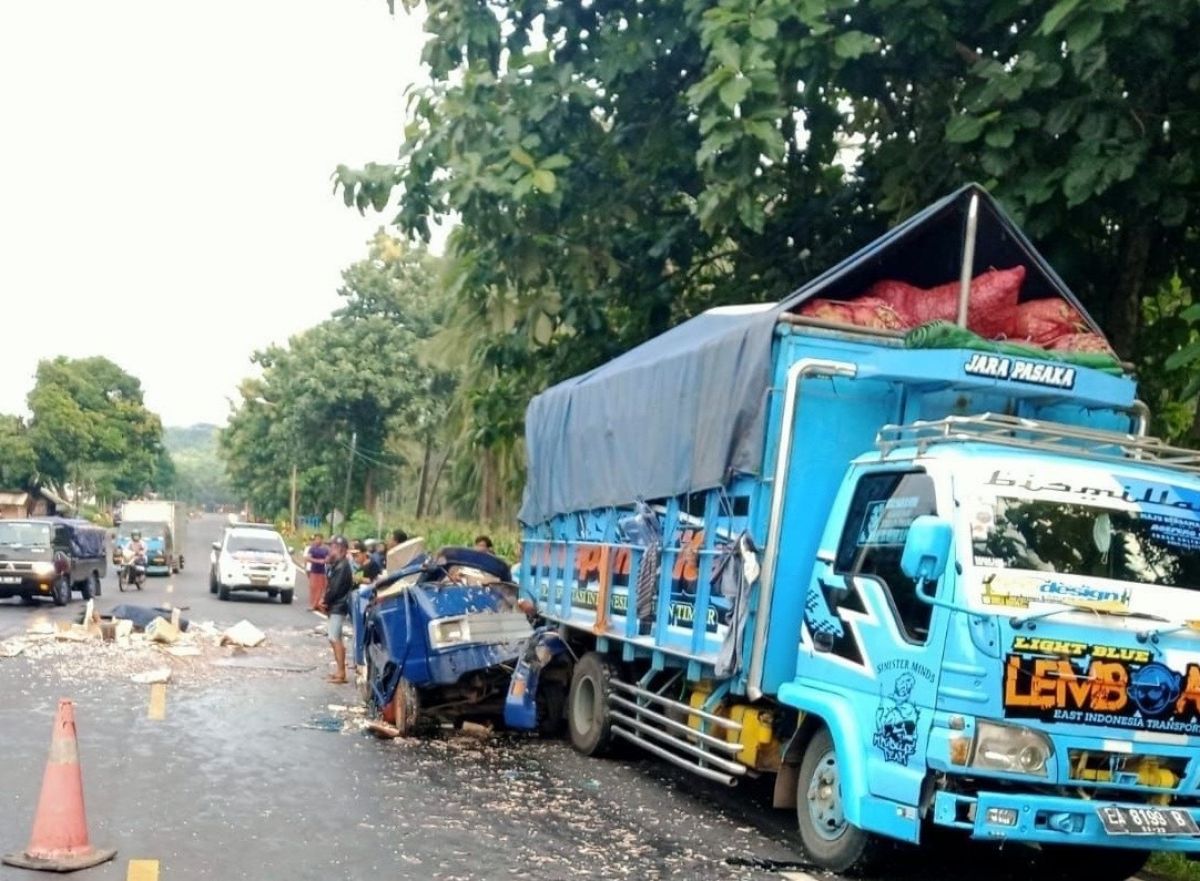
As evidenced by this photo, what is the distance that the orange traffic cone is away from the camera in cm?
733

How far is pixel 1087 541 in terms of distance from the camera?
23.9 feet

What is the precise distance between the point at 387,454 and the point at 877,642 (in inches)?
2087

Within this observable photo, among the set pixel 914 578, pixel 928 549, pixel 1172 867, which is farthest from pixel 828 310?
pixel 1172 867

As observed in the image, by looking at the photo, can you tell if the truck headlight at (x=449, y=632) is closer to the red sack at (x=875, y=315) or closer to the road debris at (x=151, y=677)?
the road debris at (x=151, y=677)

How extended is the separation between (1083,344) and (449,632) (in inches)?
237

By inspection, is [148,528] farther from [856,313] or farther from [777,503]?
[777,503]

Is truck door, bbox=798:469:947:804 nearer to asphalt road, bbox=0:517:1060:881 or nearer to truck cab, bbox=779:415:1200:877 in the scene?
truck cab, bbox=779:415:1200:877

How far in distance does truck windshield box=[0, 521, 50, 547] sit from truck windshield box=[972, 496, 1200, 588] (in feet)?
78.4

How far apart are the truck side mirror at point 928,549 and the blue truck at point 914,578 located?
0.01m

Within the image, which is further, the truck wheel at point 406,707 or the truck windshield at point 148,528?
the truck windshield at point 148,528

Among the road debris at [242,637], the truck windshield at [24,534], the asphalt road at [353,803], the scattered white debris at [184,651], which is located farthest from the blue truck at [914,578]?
the truck windshield at [24,534]

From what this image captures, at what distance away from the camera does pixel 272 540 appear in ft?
114

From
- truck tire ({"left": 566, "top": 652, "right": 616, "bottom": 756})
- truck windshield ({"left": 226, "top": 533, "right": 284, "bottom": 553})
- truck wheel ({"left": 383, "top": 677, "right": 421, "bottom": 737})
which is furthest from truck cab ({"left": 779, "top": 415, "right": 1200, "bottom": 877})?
truck windshield ({"left": 226, "top": 533, "right": 284, "bottom": 553})

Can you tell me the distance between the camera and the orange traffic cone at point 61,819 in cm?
733
